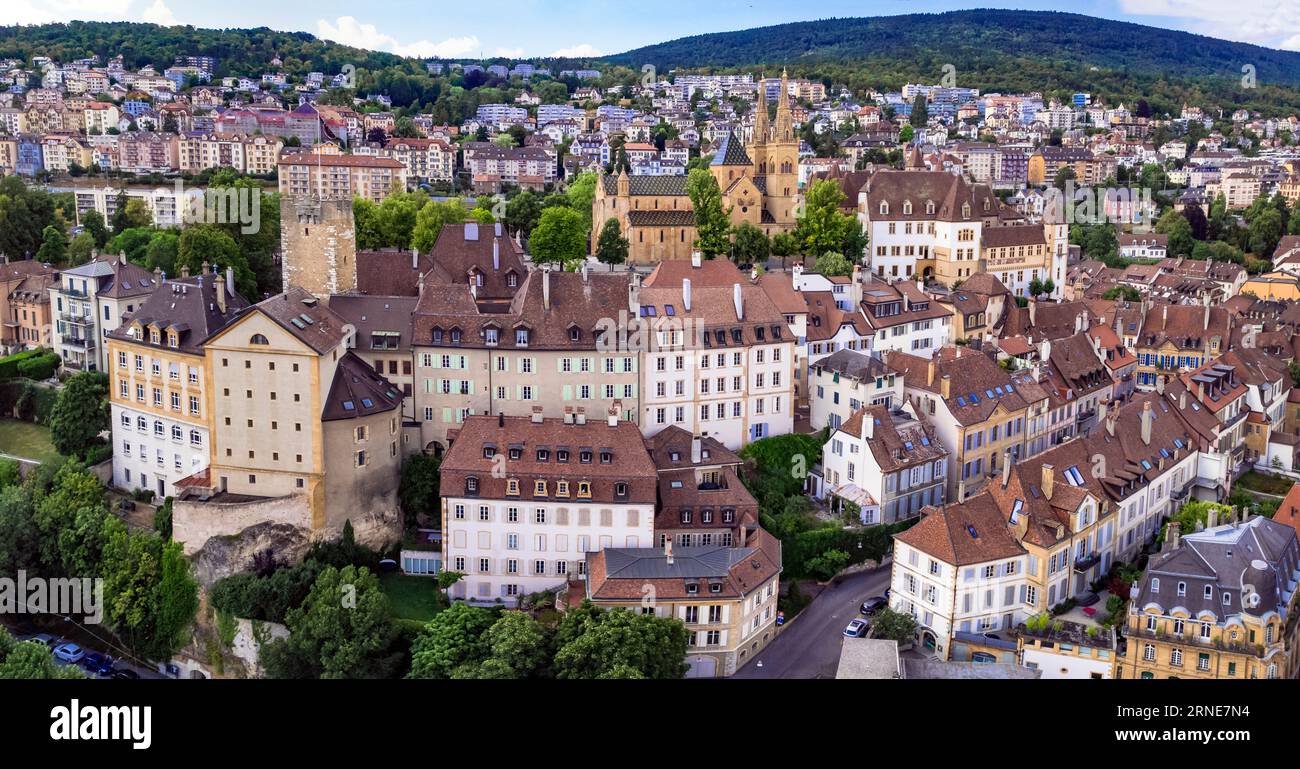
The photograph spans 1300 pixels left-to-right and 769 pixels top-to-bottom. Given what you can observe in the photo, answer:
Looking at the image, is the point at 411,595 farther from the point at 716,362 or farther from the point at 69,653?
the point at 716,362

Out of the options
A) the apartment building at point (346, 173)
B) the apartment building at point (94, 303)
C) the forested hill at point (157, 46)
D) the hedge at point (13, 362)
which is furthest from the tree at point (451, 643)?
the forested hill at point (157, 46)

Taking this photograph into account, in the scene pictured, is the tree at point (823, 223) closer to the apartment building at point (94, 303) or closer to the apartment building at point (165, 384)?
the apartment building at point (165, 384)

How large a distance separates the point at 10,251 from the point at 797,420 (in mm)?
61361

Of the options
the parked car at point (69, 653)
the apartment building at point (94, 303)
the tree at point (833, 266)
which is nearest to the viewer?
the parked car at point (69, 653)

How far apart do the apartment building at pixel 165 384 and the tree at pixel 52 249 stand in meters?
37.1

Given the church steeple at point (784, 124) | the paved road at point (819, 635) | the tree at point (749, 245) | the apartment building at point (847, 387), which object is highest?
the church steeple at point (784, 124)

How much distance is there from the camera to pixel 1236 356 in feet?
202

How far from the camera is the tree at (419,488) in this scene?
46031 millimetres

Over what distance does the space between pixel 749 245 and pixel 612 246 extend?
860cm

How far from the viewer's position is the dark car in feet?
140

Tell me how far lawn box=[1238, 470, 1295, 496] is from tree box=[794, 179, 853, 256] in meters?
28.2

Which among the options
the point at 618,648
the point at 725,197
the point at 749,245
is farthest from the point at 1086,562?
the point at 725,197

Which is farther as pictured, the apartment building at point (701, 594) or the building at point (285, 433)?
the building at point (285, 433)

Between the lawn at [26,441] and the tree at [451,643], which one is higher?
the lawn at [26,441]
